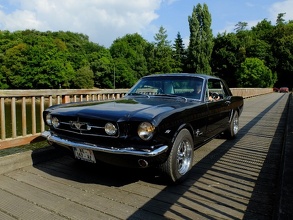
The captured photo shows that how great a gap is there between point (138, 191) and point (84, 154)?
80 cm

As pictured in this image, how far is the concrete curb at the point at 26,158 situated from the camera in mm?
3840

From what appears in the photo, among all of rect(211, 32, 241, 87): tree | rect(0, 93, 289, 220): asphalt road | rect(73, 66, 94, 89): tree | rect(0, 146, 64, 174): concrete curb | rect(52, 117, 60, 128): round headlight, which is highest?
rect(211, 32, 241, 87): tree

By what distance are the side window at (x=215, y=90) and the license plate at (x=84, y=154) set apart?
221cm

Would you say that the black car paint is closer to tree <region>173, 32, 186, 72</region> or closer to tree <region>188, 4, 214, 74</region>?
tree <region>188, 4, 214, 74</region>

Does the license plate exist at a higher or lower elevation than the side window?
lower

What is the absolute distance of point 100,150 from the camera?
308cm

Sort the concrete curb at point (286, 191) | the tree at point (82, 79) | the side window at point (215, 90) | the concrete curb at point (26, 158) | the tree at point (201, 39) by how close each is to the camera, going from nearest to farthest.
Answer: the concrete curb at point (286, 191)
the concrete curb at point (26, 158)
the side window at point (215, 90)
the tree at point (201, 39)
the tree at point (82, 79)

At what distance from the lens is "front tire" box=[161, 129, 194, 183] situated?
320cm

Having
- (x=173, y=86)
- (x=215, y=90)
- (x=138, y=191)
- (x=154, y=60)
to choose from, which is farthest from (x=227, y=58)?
(x=138, y=191)

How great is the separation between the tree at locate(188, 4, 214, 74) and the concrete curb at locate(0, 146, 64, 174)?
5578 centimetres

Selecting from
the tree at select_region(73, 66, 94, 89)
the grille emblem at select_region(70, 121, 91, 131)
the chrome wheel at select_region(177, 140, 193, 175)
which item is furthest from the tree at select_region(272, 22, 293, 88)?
the grille emblem at select_region(70, 121, 91, 131)

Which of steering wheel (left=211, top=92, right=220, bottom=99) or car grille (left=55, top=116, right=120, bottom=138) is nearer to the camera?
car grille (left=55, top=116, right=120, bottom=138)

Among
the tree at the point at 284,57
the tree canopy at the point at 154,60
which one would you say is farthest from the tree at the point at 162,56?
the tree at the point at 284,57

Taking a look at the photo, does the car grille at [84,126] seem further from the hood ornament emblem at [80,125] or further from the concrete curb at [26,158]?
the concrete curb at [26,158]
